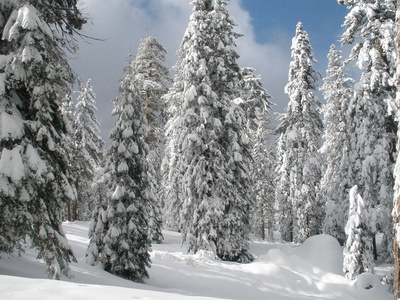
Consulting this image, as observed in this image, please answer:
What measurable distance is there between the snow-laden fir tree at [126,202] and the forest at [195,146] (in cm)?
4

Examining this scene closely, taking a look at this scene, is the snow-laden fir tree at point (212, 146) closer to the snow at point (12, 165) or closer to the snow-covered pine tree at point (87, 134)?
the snow at point (12, 165)

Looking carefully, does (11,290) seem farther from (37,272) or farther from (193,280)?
(193,280)

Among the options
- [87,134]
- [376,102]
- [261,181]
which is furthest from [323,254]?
[87,134]

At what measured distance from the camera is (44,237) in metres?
6.31

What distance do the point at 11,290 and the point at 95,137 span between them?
94.8ft

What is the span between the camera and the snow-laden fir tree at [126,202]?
1073 centimetres

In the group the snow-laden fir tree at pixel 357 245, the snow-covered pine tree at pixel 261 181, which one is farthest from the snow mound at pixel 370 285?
the snow-covered pine tree at pixel 261 181

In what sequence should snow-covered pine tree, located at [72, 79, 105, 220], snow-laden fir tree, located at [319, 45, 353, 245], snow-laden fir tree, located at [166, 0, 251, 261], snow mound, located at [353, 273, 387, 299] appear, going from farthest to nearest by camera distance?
snow-covered pine tree, located at [72, 79, 105, 220]
snow-laden fir tree, located at [319, 45, 353, 245]
snow-laden fir tree, located at [166, 0, 251, 261]
snow mound, located at [353, 273, 387, 299]

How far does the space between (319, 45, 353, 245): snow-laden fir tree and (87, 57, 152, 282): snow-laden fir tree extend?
13364 millimetres

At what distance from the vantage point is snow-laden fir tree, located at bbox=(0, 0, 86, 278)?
607cm

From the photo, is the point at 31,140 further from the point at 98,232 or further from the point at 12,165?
the point at 98,232

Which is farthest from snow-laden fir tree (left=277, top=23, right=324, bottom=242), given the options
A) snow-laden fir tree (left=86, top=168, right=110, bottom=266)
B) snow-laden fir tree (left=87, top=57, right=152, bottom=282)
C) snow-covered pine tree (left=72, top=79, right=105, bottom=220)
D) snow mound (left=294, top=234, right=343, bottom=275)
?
snow-covered pine tree (left=72, top=79, right=105, bottom=220)

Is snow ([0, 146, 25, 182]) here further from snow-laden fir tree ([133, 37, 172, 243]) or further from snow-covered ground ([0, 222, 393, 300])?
snow-laden fir tree ([133, 37, 172, 243])

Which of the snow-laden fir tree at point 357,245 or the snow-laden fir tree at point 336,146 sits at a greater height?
the snow-laden fir tree at point 336,146
